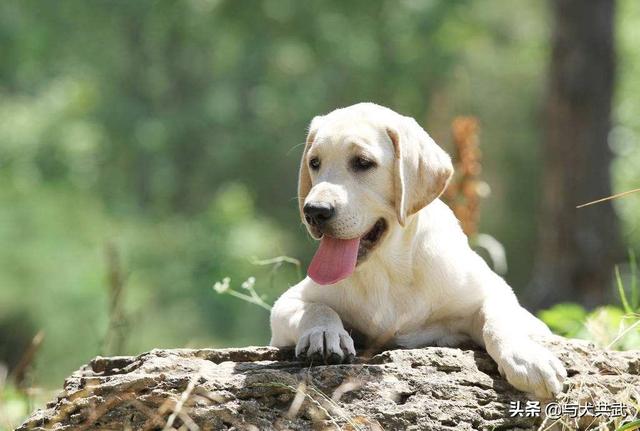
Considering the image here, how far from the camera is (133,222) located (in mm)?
20391

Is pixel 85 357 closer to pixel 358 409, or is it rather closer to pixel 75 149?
pixel 358 409

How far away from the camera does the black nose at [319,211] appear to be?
14.3 ft

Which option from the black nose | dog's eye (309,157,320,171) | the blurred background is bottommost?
the blurred background

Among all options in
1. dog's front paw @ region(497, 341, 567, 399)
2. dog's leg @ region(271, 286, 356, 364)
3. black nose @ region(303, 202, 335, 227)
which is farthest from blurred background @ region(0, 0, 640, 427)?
dog's front paw @ region(497, 341, 567, 399)

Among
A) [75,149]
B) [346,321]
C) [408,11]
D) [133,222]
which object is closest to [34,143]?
[75,149]

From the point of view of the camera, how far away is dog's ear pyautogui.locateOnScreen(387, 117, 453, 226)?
4.55 meters

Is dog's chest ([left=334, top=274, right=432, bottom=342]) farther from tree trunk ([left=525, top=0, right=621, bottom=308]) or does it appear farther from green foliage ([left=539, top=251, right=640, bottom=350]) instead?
tree trunk ([left=525, top=0, right=621, bottom=308])

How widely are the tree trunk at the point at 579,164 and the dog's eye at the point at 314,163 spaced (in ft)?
20.8

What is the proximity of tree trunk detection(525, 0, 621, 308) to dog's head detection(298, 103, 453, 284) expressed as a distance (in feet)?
20.5

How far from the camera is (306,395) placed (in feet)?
13.0

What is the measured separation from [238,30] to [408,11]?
4.28m

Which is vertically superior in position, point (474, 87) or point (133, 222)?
point (474, 87)

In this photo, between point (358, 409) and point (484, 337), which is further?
point (484, 337)

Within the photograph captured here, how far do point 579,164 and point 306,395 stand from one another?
7458mm
